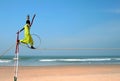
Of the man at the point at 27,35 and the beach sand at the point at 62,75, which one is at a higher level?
the man at the point at 27,35

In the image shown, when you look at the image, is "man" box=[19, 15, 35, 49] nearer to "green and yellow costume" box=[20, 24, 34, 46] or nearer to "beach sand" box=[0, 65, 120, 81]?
"green and yellow costume" box=[20, 24, 34, 46]

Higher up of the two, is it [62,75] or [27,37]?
[27,37]

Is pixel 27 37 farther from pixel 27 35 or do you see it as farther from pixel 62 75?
pixel 62 75

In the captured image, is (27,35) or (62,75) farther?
(62,75)

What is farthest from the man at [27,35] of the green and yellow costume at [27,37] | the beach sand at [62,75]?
the beach sand at [62,75]

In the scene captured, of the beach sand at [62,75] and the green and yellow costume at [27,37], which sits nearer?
the green and yellow costume at [27,37]

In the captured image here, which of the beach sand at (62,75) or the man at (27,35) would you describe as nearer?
the man at (27,35)

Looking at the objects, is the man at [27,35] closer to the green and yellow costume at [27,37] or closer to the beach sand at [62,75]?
the green and yellow costume at [27,37]

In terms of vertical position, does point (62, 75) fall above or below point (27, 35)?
below

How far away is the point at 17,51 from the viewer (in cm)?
1076

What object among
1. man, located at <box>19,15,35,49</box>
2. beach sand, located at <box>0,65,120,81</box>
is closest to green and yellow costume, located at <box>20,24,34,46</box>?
man, located at <box>19,15,35,49</box>

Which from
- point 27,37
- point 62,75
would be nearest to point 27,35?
point 27,37

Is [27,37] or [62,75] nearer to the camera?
[27,37]

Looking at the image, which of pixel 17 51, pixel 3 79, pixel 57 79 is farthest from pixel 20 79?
pixel 17 51
